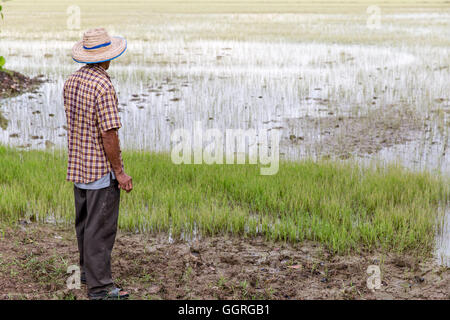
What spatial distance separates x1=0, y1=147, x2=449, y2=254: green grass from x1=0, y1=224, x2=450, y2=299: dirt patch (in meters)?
0.25

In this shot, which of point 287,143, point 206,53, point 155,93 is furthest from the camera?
point 206,53

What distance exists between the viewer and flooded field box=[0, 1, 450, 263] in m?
8.85

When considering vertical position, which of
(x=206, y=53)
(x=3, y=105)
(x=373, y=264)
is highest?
(x=206, y=53)

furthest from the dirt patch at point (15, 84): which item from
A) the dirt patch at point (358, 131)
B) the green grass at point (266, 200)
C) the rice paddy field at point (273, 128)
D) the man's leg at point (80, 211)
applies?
the man's leg at point (80, 211)

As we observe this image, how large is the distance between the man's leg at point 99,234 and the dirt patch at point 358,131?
484cm

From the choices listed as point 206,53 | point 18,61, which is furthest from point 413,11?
point 18,61


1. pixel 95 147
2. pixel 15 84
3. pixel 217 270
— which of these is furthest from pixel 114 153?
pixel 15 84

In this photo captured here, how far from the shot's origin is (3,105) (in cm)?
1139

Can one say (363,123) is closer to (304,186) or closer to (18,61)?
(304,186)

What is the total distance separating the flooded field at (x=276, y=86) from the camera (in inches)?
348

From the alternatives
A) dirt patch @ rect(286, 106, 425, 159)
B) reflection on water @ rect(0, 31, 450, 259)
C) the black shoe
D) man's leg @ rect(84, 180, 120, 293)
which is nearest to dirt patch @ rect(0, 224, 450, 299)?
the black shoe

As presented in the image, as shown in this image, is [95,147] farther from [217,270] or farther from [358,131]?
[358,131]

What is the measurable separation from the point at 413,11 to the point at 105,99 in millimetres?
29801

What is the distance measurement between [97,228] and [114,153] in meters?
0.54
